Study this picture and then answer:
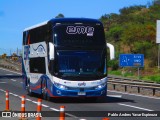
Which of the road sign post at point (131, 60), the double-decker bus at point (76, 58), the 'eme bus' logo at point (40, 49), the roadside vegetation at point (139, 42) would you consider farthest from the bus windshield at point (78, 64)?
the roadside vegetation at point (139, 42)

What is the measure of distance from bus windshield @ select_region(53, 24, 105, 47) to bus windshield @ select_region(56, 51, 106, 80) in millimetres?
437

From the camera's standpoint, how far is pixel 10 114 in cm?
1739

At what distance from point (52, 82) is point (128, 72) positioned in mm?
46004

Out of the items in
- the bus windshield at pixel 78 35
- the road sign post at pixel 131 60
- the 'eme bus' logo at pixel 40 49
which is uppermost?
the bus windshield at pixel 78 35

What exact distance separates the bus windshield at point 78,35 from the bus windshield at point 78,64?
437 mm

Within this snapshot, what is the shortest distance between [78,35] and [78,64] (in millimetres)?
1295

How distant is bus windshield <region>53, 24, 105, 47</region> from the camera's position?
22.5 metres

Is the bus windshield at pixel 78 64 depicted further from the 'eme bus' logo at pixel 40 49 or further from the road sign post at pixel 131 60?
the road sign post at pixel 131 60

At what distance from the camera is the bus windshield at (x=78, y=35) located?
73.9 ft

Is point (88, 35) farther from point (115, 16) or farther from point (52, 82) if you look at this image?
point (115, 16)

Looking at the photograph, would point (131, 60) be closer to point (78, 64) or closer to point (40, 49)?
point (40, 49)

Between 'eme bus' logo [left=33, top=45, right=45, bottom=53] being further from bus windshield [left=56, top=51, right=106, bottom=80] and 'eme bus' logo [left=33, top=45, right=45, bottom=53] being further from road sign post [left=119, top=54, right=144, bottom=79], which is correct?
road sign post [left=119, top=54, right=144, bottom=79]

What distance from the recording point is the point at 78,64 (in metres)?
22.3

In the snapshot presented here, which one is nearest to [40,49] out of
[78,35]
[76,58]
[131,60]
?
[78,35]
